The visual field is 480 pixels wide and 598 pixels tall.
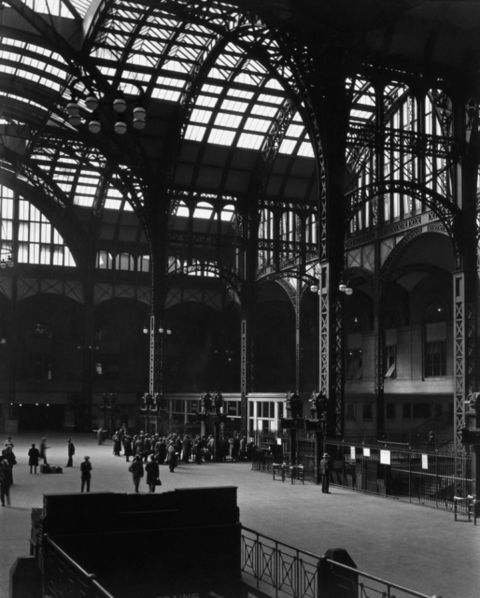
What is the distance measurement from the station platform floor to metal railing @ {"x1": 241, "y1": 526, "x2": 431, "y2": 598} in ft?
3.26

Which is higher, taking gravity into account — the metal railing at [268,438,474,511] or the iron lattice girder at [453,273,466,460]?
the iron lattice girder at [453,273,466,460]

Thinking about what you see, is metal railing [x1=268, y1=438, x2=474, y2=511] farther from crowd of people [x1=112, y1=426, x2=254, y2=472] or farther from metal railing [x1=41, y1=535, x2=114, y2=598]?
metal railing [x1=41, y1=535, x2=114, y2=598]

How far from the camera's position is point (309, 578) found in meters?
14.5

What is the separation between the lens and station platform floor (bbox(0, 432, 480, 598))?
14.8m

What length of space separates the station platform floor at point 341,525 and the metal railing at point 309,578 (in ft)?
3.26

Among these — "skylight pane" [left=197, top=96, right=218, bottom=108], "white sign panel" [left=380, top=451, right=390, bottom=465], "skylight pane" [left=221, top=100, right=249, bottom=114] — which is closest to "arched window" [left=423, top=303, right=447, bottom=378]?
"skylight pane" [left=221, top=100, right=249, bottom=114]

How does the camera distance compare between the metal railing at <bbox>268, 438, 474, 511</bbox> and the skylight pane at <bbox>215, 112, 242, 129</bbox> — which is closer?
the metal railing at <bbox>268, 438, 474, 511</bbox>

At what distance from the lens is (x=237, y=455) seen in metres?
39.9

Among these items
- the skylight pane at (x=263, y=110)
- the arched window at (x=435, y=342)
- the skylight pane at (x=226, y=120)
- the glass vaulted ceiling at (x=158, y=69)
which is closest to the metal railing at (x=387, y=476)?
the arched window at (x=435, y=342)

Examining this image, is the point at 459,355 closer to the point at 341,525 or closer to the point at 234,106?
the point at 341,525

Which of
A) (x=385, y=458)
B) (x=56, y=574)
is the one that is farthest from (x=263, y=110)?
(x=56, y=574)

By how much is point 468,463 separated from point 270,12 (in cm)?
1767

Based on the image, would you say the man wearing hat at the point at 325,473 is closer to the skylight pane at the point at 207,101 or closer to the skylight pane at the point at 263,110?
the skylight pane at the point at 207,101

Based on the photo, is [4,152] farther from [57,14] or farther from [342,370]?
[342,370]
